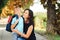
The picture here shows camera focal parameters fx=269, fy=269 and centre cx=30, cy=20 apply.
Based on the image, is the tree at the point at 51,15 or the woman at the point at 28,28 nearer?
the woman at the point at 28,28

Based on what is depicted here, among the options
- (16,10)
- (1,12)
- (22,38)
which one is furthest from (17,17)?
(1,12)

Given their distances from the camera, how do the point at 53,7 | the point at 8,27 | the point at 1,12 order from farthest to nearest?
1. the point at 1,12
2. the point at 53,7
3. the point at 8,27

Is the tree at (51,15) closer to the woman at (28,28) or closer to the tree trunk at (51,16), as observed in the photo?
the tree trunk at (51,16)

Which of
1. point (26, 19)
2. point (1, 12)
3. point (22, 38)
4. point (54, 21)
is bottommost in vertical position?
point (1, 12)

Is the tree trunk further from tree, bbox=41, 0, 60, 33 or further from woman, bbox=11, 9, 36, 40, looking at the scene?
woman, bbox=11, 9, 36, 40

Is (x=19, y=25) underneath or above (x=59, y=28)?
above

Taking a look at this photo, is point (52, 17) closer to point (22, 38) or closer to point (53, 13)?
point (53, 13)

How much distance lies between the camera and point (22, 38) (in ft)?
20.3

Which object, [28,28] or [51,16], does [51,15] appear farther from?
[28,28]

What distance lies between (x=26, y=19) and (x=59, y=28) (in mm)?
11950

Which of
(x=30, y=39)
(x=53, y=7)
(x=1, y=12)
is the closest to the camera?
(x=30, y=39)

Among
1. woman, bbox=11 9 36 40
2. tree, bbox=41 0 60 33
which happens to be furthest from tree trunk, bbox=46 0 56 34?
woman, bbox=11 9 36 40

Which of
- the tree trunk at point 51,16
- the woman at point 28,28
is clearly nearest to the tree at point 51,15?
the tree trunk at point 51,16

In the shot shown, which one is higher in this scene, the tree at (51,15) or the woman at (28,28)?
the woman at (28,28)
